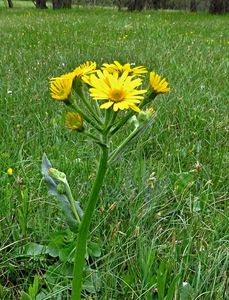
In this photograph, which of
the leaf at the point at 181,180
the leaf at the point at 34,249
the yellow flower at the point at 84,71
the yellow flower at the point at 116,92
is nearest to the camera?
the yellow flower at the point at 116,92

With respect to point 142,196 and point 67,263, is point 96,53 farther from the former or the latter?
point 67,263

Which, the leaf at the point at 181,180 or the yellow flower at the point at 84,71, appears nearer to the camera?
the yellow flower at the point at 84,71

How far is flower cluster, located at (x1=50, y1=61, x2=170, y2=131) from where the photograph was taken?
2.65ft

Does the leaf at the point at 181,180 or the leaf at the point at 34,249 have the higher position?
the leaf at the point at 181,180

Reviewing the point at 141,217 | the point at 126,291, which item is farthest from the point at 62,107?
the point at 126,291

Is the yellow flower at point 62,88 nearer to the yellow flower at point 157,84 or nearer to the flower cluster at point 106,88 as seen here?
the flower cluster at point 106,88

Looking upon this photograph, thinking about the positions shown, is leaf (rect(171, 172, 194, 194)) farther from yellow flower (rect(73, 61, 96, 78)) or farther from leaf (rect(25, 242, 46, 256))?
yellow flower (rect(73, 61, 96, 78))

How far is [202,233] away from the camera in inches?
60.6

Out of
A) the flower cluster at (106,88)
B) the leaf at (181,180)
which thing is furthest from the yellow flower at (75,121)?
the leaf at (181,180)

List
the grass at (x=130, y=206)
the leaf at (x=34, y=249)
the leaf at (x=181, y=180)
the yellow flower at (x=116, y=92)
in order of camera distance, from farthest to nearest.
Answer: the leaf at (x=181, y=180)
the leaf at (x=34, y=249)
the grass at (x=130, y=206)
the yellow flower at (x=116, y=92)

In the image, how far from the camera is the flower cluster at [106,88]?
0.81 meters

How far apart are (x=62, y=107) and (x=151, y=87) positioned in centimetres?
204

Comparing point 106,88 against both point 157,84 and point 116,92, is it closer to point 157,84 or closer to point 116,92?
point 116,92

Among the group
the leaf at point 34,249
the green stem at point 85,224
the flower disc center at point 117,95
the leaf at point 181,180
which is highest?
the flower disc center at point 117,95
